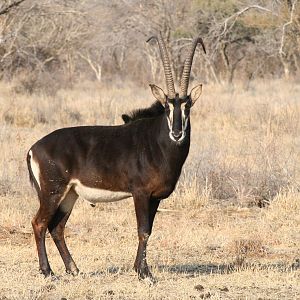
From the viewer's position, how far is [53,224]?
843 cm

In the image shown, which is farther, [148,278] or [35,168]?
[35,168]

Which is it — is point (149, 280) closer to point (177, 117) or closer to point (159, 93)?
point (177, 117)

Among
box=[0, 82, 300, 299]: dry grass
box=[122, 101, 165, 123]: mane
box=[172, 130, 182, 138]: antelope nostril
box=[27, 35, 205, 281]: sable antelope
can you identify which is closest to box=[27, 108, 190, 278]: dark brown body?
box=[27, 35, 205, 281]: sable antelope

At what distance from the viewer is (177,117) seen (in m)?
7.48

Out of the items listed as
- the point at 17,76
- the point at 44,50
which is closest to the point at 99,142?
the point at 17,76

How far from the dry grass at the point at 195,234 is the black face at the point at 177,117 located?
1.47 meters

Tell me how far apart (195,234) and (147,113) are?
99.1 inches

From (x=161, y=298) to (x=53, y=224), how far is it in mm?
1881

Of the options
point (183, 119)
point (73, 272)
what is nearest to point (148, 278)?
point (73, 272)

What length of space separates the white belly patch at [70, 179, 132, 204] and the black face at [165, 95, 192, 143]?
860 millimetres

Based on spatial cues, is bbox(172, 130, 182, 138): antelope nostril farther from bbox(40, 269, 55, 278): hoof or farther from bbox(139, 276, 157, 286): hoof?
bbox(40, 269, 55, 278): hoof

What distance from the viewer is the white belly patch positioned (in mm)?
7914

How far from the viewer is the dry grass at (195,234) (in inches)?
295

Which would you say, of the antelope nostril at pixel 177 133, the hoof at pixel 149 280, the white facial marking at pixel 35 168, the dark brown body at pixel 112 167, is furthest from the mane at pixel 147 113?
the hoof at pixel 149 280
